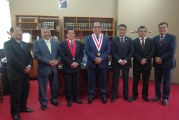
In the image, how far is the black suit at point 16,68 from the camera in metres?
3.22

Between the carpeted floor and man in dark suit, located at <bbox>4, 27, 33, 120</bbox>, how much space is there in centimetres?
33

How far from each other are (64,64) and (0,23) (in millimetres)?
3618

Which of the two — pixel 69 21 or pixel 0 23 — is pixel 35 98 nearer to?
pixel 0 23

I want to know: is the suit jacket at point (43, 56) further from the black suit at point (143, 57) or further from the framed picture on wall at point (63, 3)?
the framed picture on wall at point (63, 3)

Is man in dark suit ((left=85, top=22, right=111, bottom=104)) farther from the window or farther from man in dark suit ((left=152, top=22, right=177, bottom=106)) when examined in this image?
the window

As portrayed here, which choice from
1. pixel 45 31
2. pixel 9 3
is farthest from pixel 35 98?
pixel 9 3

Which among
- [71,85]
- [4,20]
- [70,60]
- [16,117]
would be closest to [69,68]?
[70,60]

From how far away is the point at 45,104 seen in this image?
3.84 m

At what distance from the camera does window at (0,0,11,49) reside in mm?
6397

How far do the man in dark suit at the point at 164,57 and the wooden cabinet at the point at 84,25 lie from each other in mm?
3366

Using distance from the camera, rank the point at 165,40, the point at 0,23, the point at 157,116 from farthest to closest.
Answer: the point at 0,23, the point at 165,40, the point at 157,116

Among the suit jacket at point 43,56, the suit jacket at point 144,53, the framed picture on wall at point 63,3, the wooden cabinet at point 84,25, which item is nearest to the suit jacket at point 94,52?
the suit jacket at point 144,53

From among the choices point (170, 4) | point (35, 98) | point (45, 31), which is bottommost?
point (35, 98)

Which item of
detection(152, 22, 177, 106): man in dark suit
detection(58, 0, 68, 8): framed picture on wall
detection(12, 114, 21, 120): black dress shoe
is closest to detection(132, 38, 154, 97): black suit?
detection(152, 22, 177, 106): man in dark suit
